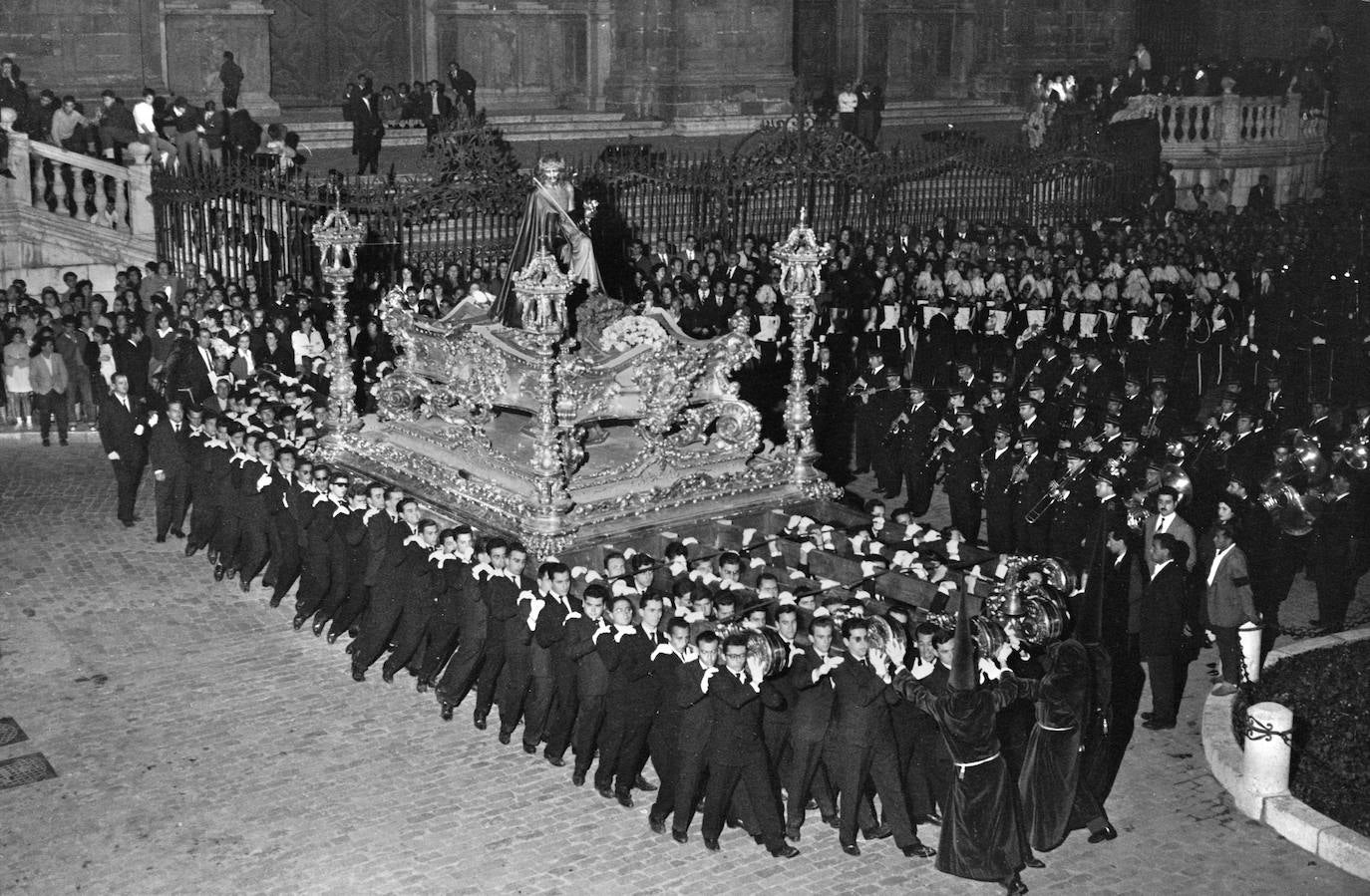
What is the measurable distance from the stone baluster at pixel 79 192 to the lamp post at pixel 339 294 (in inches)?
311

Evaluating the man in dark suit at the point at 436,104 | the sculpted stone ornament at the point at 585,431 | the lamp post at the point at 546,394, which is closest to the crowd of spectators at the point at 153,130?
the man in dark suit at the point at 436,104

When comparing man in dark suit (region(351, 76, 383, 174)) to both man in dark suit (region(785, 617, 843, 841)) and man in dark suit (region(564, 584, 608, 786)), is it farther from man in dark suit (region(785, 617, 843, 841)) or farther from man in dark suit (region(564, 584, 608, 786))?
man in dark suit (region(785, 617, 843, 841))

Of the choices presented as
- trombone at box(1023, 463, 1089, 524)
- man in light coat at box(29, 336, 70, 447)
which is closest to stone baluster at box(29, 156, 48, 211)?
man in light coat at box(29, 336, 70, 447)

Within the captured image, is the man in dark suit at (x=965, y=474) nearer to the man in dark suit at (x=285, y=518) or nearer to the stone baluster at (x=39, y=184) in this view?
the man in dark suit at (x=285, y=518)

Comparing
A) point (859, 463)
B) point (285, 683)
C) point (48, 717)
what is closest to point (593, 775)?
point (285, 683)

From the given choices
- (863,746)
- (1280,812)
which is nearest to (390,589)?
(863,746)

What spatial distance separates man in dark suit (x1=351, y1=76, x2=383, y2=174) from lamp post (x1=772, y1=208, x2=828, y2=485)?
13320mm

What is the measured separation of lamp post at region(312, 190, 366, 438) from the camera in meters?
16.7

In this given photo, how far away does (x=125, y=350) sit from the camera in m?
19.8

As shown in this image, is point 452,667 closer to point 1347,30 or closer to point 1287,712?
point 1287,712

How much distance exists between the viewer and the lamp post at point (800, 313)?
15.1m

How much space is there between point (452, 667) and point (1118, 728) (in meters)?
4.77

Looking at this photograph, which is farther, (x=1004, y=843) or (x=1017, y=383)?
(x=1017, y=383)

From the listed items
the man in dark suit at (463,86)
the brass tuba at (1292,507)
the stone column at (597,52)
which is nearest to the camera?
the brass tuba at (1292,507)
